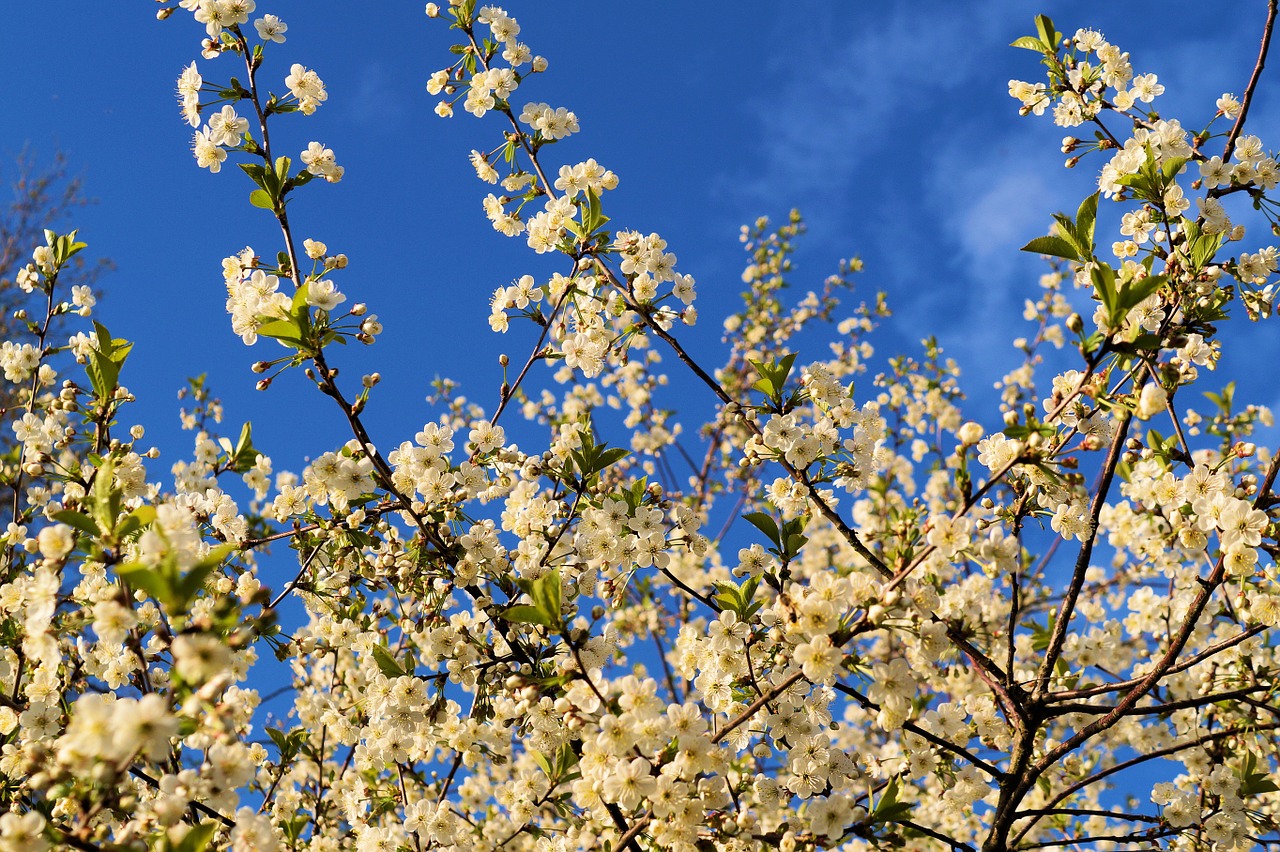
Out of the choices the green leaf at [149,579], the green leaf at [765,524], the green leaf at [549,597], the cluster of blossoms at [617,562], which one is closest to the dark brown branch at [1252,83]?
the cluster of blossoms at [617,562]

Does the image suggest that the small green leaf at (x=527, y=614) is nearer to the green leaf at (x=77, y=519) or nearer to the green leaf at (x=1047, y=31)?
the green leaf at (x=77, y=519)

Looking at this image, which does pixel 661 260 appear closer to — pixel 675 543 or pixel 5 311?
pixel 675 543

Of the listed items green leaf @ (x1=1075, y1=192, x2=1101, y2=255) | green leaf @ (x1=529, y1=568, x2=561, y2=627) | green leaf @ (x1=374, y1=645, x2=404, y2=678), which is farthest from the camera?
green leaf @ (x1=374, y1=645, x2=404, y2=678)

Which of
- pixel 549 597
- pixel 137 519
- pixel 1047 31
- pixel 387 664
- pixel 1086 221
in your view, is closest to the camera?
pixel 137 519

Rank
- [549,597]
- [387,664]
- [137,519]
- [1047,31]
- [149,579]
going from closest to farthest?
[149,579] < [137,519] < [549,597] < [387,664] < [1047,31]

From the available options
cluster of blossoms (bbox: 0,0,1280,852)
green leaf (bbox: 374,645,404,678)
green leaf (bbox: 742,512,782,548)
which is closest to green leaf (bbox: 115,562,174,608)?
cluster of blossoms (bbox: 0,0,1280,852)

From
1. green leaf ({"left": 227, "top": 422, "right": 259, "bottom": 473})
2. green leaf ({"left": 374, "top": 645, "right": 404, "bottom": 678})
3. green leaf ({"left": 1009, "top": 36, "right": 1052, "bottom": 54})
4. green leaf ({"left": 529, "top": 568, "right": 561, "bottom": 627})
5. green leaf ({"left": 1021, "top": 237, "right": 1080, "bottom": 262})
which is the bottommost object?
green leaf ({"left": 529, "top": 568, "right": 561, "bottom": 627})

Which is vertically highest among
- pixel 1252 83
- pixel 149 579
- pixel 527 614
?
pixel 1252 83

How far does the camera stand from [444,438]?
3.52m

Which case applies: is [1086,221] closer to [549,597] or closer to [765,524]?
[765,524]

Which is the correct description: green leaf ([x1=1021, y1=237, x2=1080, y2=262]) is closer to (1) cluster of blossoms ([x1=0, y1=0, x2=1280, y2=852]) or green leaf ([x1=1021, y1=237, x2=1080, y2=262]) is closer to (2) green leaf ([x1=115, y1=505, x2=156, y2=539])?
(1) cluster of blossoms ([x1=0, y1=0, x2=1280, y2=852])

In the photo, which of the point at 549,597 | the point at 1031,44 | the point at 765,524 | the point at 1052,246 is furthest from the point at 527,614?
the point at 1031,44

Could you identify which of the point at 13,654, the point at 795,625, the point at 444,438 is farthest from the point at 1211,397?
the point at 13,654

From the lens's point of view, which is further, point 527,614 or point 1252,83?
point 1252,83
